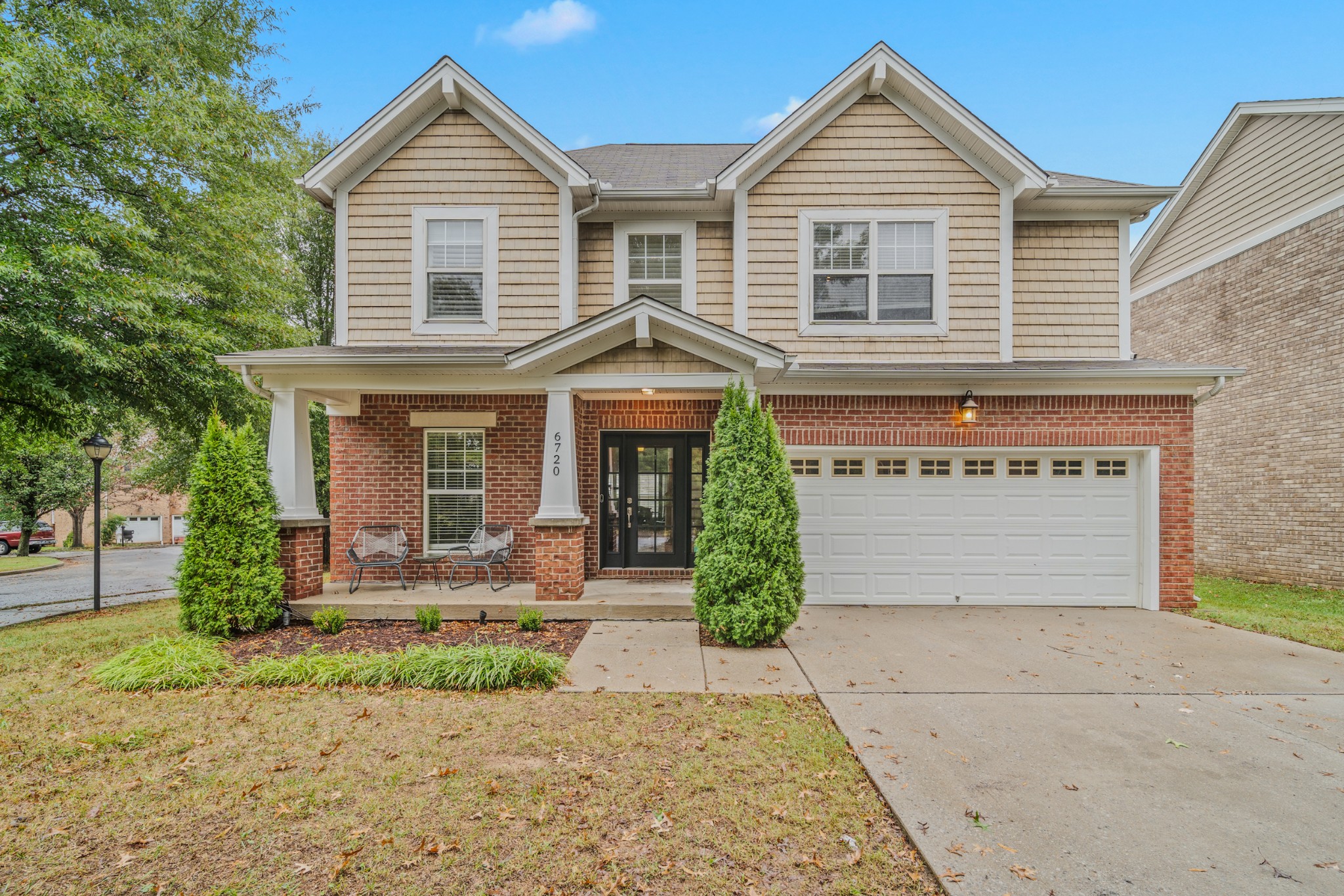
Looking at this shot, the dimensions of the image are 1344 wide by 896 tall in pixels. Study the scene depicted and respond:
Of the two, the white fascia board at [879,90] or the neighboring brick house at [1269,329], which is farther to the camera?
the neighboring brick house at [1269,329]

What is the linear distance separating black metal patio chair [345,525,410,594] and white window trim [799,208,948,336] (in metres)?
6.06

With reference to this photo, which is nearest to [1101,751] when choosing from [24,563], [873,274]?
[873,274]

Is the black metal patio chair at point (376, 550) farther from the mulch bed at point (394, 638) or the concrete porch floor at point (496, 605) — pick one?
the mulch bed at point (394, 638)

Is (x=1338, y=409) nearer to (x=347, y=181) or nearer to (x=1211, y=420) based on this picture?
(x=1211, y=420)

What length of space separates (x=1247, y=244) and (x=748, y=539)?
37.9 ft

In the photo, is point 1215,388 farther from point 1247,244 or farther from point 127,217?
point 127,217

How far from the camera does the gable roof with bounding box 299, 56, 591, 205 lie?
7.82 meters

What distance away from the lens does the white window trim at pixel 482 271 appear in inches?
317

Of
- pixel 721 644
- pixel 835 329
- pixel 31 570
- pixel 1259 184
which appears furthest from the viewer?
pixel 31 570

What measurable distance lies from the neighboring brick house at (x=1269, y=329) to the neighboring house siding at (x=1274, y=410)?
0.8 inches

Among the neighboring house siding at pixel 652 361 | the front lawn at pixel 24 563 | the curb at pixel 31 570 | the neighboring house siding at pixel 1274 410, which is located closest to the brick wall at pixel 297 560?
the neighboring house siding at pixel 652 361

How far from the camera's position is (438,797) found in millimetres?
3160

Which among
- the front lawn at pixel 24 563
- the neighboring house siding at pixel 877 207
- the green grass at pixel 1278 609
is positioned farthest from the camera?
the front lawn at pixel 24 563

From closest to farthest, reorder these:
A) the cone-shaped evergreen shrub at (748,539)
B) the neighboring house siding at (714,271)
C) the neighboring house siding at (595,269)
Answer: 1. the cone-shaped evergreen shrub at (748,539)
2. the neighboring house siding at (714,271)
3. the neighboring house siding at (595,269)
